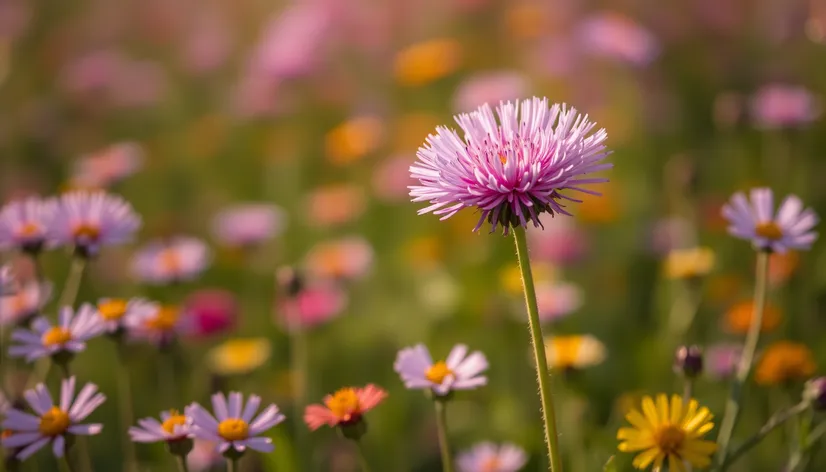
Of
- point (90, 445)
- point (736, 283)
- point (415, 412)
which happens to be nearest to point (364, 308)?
point (415, 412)

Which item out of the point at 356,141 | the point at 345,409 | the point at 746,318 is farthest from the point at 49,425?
the point at 356,141

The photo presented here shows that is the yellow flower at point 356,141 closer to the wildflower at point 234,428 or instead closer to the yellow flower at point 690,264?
the yellow flower at point 690,264

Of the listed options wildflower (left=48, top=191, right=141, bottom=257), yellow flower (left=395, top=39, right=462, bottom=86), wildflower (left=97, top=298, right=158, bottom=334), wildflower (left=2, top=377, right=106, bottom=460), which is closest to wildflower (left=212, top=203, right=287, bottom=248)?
yellow flower (left=395, top=39, right=462, bottom=86)

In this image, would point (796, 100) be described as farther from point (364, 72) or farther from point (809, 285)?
point (364, 72)

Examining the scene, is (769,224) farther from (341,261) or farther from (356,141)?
(356,141)

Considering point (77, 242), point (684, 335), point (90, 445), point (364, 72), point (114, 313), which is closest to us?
point (114, 313)
